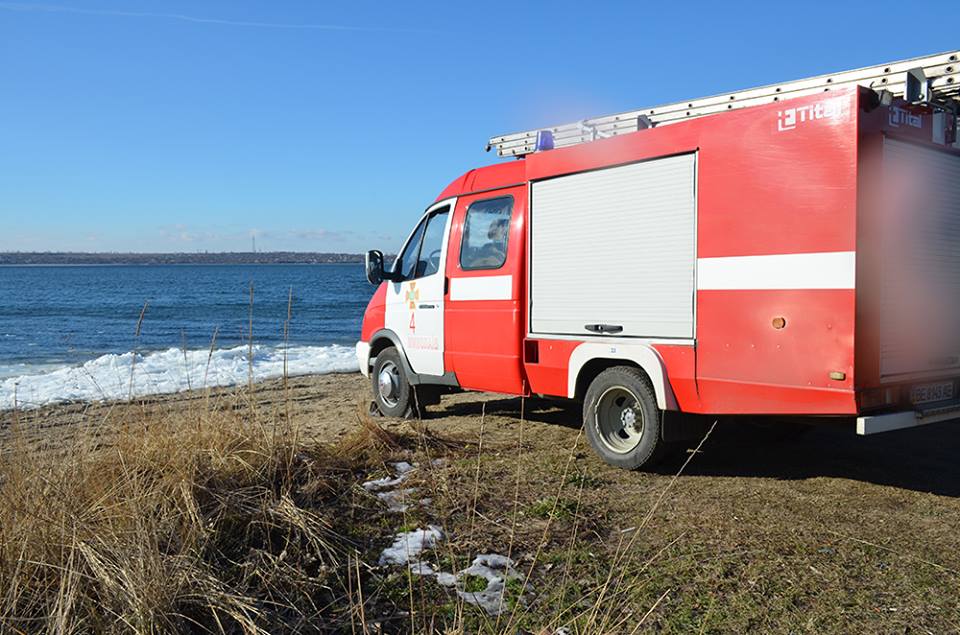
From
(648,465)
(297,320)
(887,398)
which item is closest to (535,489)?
(648,465)

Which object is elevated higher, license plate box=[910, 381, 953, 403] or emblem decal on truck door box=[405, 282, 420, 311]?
emblem decal on truck door box=[405, 282, 420, 311]

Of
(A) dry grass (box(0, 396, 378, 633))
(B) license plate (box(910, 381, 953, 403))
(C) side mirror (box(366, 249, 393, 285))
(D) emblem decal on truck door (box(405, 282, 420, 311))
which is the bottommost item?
(A) dry grass (box(0, 396, 378, 633))

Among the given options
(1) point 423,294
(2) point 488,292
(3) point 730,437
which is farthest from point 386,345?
(3) point 730,437

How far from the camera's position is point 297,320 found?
1416 inches

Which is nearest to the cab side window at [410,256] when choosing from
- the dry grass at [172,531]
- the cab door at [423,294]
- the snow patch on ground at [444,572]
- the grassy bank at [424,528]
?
the cab door at [423,294]

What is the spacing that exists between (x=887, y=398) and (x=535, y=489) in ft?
7.87

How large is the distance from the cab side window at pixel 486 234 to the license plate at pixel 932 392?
11.5 feet

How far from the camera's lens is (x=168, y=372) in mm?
16359

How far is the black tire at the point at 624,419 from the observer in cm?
586

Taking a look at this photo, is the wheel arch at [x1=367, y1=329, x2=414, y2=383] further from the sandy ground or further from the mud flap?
the mud flap

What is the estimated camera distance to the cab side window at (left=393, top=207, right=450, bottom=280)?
816 cm

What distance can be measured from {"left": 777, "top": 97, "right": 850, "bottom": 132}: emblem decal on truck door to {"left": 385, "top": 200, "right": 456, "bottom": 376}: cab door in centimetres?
377

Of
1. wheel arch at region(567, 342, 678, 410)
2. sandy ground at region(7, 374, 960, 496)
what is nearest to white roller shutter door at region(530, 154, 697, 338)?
wheel arch at region(567, 342, 678, 410)

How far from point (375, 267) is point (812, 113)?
16.9ft
